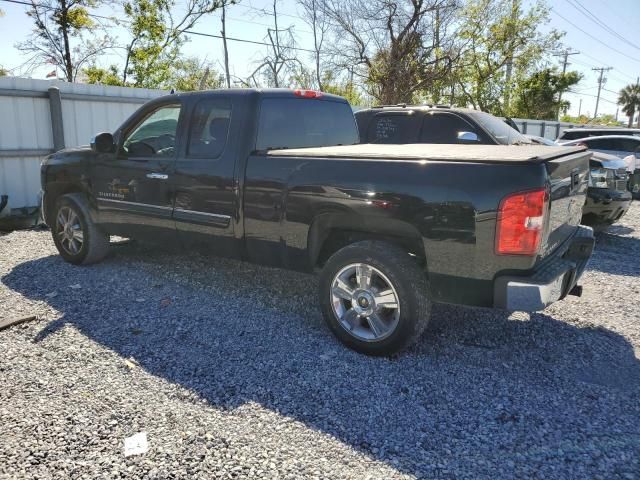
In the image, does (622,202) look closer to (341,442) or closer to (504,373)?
(504,373)

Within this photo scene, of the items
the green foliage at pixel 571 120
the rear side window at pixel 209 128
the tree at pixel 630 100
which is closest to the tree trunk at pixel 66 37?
the rear side window at pixel 209 128

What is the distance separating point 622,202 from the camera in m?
7.14

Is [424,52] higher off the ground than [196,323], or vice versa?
[424,52]

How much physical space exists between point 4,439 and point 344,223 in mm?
2395

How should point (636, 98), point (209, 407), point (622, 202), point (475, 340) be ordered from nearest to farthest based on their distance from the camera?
point (209, 407)
point (475, 340)
point (622, 202)
point (636, 98)

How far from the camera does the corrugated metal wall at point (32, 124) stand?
873 cm

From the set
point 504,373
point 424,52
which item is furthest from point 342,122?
point 424,52

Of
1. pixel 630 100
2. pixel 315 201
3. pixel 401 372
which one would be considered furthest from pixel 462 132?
pixel 630 100

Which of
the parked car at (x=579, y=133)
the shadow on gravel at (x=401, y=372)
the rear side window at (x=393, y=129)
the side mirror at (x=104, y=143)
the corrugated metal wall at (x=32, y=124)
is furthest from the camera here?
the parked car at (x=579, y=133)

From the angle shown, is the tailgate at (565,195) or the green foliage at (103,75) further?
the green foliage at (103,75)

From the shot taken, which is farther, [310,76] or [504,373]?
[310,76]

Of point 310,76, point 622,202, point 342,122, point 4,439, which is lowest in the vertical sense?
point 4,439

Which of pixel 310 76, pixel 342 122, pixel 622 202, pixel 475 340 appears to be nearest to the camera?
pixel 475 340

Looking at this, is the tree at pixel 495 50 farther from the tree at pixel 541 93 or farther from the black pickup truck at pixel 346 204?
the black pickup truck at pixel 346 204
